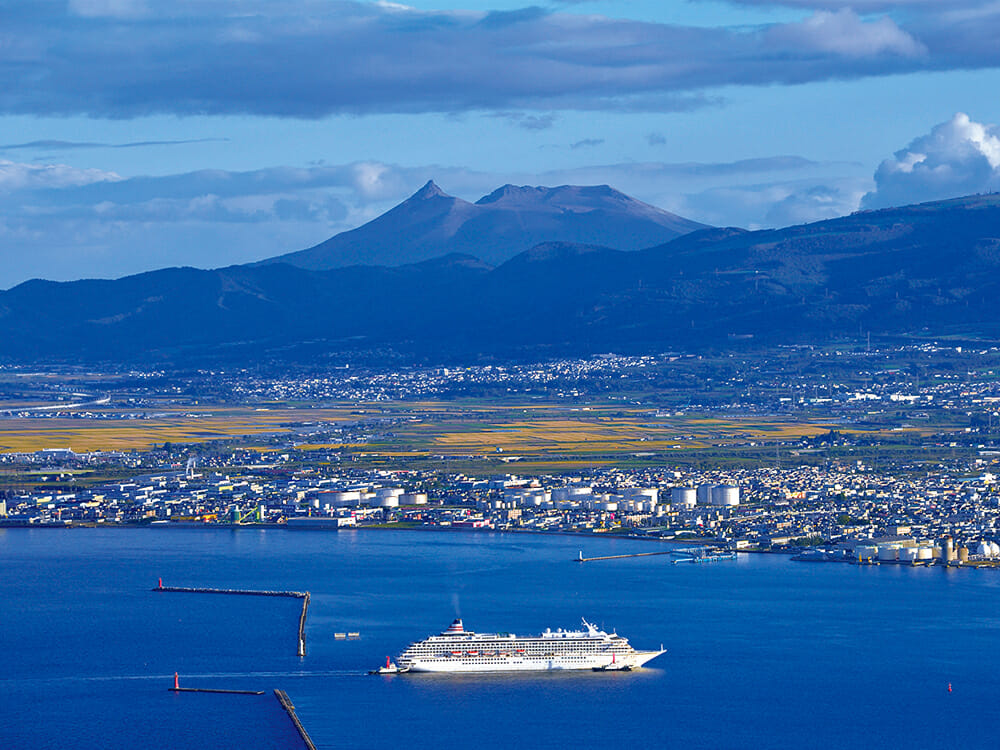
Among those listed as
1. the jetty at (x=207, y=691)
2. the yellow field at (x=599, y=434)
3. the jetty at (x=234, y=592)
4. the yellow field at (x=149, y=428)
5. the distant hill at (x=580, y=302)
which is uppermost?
the distant hill at (x=580, y=302)

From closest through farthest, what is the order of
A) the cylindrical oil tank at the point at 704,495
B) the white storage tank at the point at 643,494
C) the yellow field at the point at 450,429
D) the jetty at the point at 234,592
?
the jetty at the point at 234,592
the white storage tank at the point at 643,494
the cylindrical oil tank at the point at 704,495
the yellow field at the point at 450,429

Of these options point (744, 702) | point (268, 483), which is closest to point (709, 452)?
point (268, 483)

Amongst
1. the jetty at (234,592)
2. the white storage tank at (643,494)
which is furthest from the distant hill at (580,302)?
the jetty at (234,592)

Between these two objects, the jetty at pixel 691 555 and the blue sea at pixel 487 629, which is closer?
the blue sea at pixel 487 629

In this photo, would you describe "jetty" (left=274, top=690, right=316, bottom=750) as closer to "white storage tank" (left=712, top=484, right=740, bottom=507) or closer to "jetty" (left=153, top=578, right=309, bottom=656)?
"jetty" (left=153, top=578, right=309, bottom=656)

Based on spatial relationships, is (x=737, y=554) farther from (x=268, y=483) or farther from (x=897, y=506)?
(x=268, y=483)

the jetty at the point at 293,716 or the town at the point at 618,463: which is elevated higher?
the town at the point at 618,463

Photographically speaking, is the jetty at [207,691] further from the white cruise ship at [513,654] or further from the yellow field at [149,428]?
the yellow field at [149,428]

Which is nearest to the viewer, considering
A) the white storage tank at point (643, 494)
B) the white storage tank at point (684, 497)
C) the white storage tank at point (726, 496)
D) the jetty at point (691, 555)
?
the jetty at point (691, 555)
